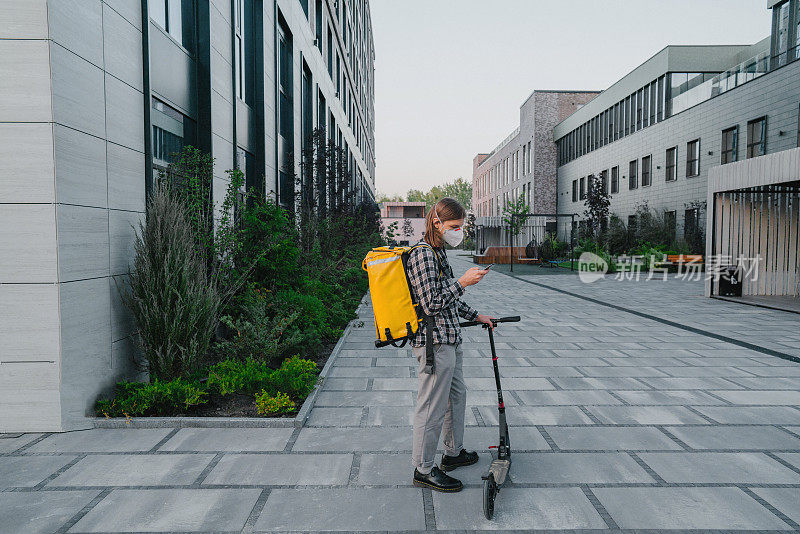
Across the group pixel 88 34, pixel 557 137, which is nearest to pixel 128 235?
pixel 88 34

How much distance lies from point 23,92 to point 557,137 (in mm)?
47811

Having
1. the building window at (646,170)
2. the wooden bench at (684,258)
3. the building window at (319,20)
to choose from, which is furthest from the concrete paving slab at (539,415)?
the building window at (646,170)

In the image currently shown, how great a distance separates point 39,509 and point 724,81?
29893mm

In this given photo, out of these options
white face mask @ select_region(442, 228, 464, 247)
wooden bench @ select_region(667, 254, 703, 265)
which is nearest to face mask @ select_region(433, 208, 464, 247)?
white face mask @ select_region(442, 228, 464, 247)

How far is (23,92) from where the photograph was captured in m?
4.31

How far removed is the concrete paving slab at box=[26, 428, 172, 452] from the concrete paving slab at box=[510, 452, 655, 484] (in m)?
2.82

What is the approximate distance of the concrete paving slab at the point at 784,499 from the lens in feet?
10.6

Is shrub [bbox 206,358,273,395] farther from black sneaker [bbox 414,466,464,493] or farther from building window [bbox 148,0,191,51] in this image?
building window [bbox 148,0,191,51]

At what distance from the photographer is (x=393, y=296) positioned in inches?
130

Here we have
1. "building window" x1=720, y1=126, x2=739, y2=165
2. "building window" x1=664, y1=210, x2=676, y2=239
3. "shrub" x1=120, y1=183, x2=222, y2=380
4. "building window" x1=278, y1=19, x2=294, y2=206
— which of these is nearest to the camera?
"shrub" x1=120, y1=183, x2=222, y2=380

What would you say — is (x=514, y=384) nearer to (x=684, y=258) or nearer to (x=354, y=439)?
(x=354, y=439)

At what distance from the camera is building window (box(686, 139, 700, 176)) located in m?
28.0

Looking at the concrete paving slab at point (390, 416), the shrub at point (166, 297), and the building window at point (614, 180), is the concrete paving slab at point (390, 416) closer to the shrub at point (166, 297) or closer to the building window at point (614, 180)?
the shrub at point (166, 297)

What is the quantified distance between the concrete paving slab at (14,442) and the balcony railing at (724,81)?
27.2m
